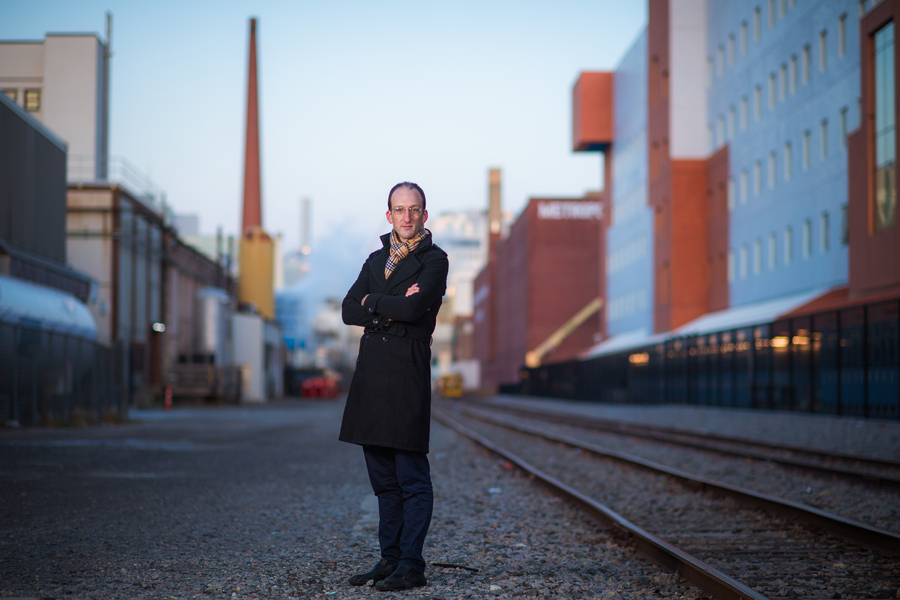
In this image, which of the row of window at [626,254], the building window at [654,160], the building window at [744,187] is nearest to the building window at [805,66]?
the building window at [744,187]

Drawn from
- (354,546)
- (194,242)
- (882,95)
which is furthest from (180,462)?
(194,242)

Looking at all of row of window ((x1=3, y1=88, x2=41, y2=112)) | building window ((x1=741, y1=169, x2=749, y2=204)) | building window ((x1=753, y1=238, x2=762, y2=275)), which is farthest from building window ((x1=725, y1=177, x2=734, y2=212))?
row of window ((x1=3, y1=88, x2=41, y2=112))

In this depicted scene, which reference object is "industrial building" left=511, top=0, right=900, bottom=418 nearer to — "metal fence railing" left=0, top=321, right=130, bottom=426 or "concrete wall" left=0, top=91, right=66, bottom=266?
"metal fence railing" left=0, top=321, right=130, bottom=426

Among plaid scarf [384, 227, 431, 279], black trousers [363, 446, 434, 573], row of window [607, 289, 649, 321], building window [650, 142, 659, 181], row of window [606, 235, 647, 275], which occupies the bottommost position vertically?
black trousers [363, 446, 434, 573]

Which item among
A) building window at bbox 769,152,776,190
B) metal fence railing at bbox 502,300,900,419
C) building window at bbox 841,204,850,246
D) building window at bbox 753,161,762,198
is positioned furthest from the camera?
building window at bbox 753,161,762,198

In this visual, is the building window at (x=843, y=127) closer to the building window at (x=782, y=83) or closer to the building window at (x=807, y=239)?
the building window at (x=807, y=239)

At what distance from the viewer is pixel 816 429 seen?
21688 millimetres

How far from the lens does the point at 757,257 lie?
40.3 meters

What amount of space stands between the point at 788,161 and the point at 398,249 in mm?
35746

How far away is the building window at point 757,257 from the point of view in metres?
40.0

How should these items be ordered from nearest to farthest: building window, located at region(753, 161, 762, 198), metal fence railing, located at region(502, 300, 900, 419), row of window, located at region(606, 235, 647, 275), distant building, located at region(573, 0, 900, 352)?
metal fence railing, located at region(502, 300, 900, 419) < distant building, located at region(573, 0, 900, 352) < building window, located at region(753, 161, 762, 198) < row of window, located at region(606, 235, 647, 275)

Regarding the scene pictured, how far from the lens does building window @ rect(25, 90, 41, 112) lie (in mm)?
28641

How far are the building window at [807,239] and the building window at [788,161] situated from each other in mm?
2506

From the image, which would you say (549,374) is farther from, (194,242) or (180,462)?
(180,462)
